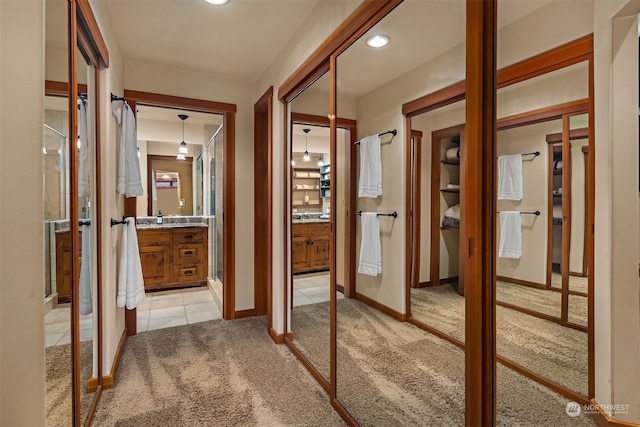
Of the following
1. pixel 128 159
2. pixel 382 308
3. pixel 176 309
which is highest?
pixel 128 159

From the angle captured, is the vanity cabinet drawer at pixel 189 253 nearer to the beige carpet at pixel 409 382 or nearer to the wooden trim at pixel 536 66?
the beige carpet at pixel 409 382

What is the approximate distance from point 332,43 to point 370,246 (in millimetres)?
1205

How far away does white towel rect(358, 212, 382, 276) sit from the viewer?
171cm

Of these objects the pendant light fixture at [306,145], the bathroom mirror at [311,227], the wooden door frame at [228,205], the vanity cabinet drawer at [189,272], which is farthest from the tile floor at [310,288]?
the vanity cabinet drawer at [189,272]

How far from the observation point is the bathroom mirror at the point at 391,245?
1.16m

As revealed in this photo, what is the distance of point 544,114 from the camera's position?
2.87 feet

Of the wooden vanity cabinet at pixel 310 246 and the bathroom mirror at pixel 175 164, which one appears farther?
the bathroom mirror at pixel 175 164

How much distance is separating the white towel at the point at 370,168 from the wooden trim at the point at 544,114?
768 mm

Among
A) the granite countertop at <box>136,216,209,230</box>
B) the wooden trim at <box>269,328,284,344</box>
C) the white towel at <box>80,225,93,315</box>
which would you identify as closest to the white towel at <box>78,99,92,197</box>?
the white towel at <box>80,225,93,315</box>

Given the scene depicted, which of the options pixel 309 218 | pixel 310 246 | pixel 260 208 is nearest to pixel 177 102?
pixel 260 208

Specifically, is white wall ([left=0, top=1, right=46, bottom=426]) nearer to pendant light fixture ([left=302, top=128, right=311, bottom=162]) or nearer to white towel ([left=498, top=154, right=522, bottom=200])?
white towel ([left=498, top=154, right=522, bottom=200])

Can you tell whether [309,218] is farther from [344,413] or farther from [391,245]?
[344,413]

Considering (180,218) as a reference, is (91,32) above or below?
above

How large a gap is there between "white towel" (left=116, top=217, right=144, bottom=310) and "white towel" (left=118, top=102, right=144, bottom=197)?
0.27m
